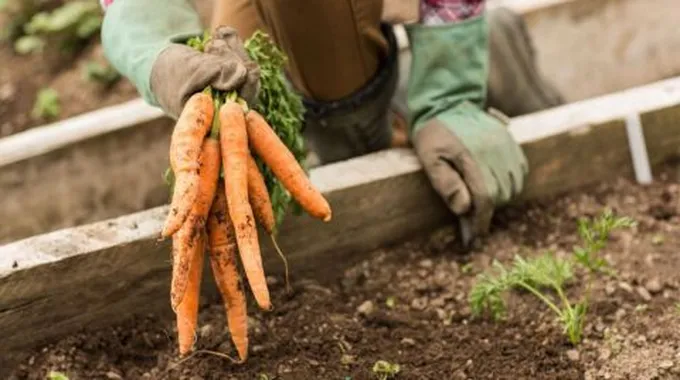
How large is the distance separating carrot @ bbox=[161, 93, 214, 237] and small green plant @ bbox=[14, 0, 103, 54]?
2.14m

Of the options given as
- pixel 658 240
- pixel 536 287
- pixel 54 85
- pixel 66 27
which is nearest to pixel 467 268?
pixel 536 287

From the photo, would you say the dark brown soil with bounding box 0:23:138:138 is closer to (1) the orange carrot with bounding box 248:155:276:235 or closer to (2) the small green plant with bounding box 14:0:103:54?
(2) the small green plant with bounding box 14:0:103:54

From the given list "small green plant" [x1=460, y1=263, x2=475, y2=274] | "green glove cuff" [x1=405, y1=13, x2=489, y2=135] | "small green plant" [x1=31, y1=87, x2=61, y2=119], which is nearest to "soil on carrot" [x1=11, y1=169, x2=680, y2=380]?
"small green plant" [x1=460, y1=263, x2=475, y2=274]

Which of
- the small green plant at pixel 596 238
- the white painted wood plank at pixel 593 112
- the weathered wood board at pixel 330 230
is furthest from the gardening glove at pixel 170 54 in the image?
the white painted wood plank at pixel 593 112

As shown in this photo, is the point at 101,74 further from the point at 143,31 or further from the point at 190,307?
the point at 190,307

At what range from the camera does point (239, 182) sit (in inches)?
90.4

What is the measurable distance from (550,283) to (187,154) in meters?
0.96

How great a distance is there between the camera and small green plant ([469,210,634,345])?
2.54m

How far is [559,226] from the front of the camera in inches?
119

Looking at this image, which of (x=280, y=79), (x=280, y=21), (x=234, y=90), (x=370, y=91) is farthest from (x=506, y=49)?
(x=234, y=90)

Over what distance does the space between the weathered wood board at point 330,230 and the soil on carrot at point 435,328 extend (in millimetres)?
53

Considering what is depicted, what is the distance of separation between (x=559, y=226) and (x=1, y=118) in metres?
2.14

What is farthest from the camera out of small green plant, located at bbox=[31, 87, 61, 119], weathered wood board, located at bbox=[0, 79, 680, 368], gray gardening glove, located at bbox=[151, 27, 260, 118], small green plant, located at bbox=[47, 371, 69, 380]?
small green plant, located at bbox=[31, 87, 61, 119]

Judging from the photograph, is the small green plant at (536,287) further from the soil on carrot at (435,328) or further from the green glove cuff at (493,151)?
the green glove cuff at (493,151)
